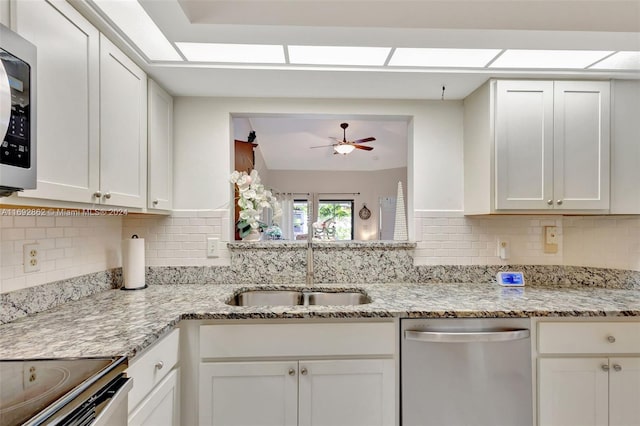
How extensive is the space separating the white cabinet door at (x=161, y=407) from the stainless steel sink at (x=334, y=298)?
817 mm

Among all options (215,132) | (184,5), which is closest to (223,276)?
(215,132)

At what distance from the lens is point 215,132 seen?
6.70 feet

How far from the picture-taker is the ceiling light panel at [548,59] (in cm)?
156

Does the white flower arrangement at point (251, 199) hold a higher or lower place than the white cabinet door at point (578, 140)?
lower

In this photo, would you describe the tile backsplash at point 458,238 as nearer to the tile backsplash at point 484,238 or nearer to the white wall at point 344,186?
the tile backsplash at point 484,238

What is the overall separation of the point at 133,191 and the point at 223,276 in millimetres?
738

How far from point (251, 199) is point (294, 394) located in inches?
43.8

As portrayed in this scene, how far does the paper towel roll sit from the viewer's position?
5.94ft

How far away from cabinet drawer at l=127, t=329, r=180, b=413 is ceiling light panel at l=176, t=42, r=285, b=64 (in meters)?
1.28

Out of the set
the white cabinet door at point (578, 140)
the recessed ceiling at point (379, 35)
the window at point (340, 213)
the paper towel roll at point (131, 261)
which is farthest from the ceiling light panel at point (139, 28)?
the window at point (340, 213)

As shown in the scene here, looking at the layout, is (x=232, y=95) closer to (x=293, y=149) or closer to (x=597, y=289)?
(x=597, y=289)

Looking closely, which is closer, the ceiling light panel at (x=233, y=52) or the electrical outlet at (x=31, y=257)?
the electrical outlet at (x=31, y=257)

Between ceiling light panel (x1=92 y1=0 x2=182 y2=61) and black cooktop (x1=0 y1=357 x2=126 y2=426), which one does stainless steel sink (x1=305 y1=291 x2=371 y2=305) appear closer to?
black cooktop (x1=0 y1=357 x2=126 y2=426)

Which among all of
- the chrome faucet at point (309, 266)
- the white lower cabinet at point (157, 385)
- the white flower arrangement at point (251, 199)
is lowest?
the white lower cabinet at point (157, 385)
